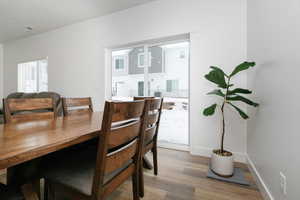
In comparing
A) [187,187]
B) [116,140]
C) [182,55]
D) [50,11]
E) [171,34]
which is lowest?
[187,187]

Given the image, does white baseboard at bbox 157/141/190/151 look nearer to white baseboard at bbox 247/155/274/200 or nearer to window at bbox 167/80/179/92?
white baseboard at bbox 247/155/274/200

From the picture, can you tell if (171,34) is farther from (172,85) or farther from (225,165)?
(225,165)

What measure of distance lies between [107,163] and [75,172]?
1.04ft

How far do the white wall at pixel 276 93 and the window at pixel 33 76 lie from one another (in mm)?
4767

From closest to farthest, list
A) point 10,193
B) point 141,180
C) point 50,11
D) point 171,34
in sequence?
point 10,193 < point 141,180 < point 171,34 < point 50,11

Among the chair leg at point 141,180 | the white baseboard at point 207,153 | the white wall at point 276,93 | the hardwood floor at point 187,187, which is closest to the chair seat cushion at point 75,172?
the chair leg at point 141,180

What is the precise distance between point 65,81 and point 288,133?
13.2ft

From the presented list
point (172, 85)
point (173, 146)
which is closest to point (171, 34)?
point (172, 85)

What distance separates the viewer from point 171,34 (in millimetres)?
2287

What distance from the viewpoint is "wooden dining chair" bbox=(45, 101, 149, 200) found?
678 millimetres

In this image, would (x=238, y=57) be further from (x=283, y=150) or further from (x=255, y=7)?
(x=283, y=150)

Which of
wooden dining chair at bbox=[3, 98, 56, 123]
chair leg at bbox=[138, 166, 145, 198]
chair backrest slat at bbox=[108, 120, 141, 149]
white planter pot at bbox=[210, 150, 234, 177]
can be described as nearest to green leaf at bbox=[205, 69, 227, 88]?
white planter pot at bbox=[210, 150, 234, 177]

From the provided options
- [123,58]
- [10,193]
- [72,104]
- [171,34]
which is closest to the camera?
[10,193]

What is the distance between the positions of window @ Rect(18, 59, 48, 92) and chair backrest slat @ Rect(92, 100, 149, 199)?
4154 mm
